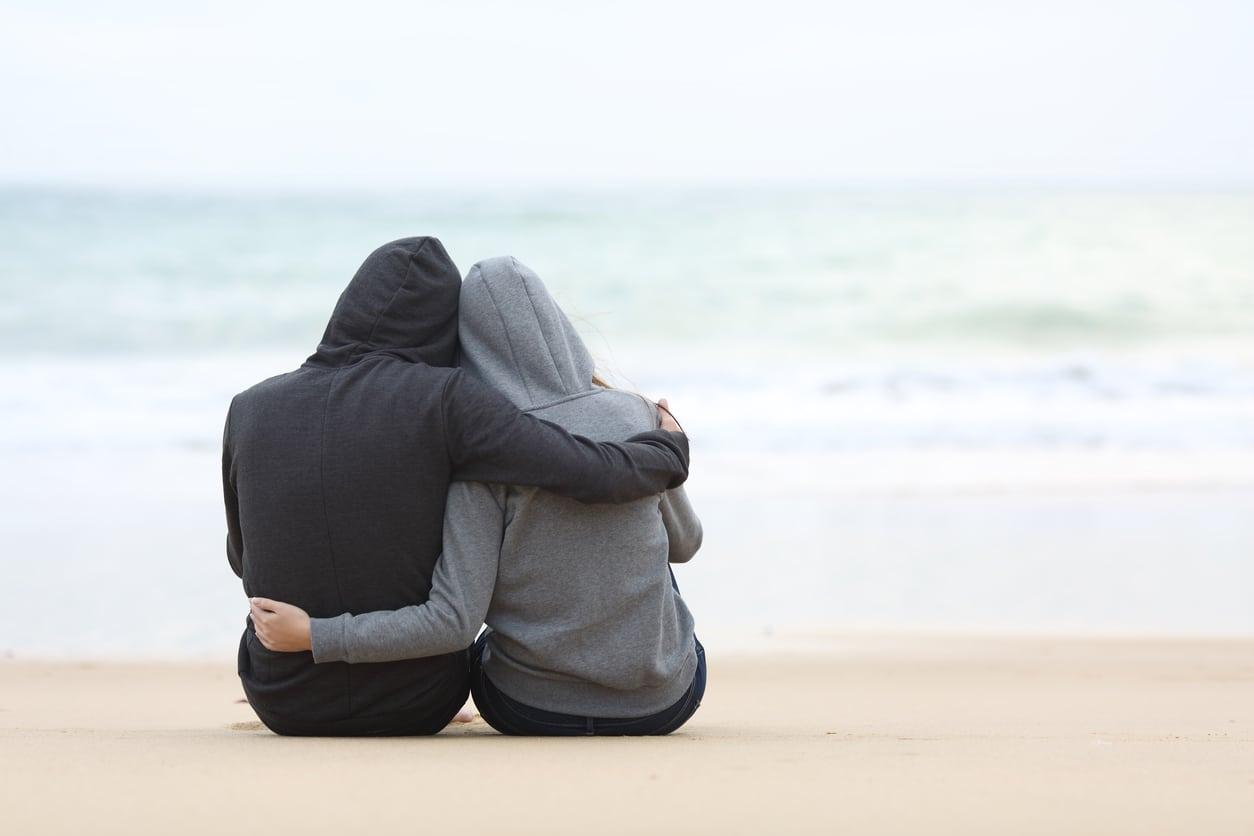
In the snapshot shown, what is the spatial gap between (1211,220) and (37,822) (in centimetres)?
2985

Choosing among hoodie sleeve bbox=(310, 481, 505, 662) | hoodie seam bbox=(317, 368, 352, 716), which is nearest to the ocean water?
hoodie sleeve bbox=(310, 481, 505, 662)

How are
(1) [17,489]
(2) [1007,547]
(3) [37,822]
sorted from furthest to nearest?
(1) [17,489], (2) [1007,547], (3) [37,822]

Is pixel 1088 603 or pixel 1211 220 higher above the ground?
pixel 1211 220

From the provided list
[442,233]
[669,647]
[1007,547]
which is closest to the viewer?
[669,647]

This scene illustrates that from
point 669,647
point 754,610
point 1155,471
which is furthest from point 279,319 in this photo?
point 669,647

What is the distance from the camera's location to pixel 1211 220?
28.0 meters

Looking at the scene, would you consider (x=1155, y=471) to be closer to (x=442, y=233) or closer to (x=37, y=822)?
(x=37, y=822)

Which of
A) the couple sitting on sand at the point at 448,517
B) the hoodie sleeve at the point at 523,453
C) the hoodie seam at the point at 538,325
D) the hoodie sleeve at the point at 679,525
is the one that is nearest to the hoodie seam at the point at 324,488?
the couple sitting on sand at the point at 448,517

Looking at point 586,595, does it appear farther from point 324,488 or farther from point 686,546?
point 324,488

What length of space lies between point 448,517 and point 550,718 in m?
0.48

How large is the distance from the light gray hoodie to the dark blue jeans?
2 centimetres

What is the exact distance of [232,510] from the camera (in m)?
2.60

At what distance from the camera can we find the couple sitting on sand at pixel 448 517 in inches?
92.9

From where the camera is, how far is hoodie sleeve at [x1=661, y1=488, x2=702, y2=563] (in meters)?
2.62
